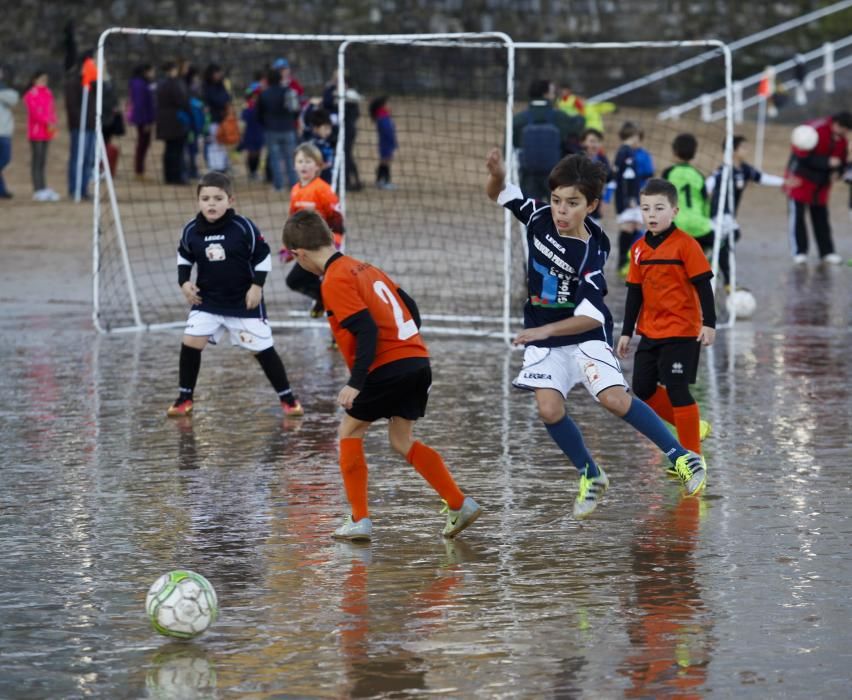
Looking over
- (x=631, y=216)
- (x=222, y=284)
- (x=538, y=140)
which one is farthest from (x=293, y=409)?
(x=631, y=216)

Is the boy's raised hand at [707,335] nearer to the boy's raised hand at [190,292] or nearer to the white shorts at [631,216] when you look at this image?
the boy's raised hand at [190,292]

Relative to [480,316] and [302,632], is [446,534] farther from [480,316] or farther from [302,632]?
[480,316]

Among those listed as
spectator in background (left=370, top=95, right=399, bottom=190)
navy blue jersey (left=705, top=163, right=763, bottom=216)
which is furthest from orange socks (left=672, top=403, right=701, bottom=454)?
spectator in background (left=370, top=95, right=399, bottom=190)

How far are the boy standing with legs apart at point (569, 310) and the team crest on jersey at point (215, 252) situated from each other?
2901 mm

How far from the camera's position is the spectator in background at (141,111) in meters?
23.9

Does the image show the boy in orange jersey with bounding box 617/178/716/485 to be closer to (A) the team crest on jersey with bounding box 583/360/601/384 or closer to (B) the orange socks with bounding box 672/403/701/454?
(B) the orange socks with bounding box 672/403/701/454

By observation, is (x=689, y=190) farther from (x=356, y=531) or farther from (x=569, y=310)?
(x=356, y=531)

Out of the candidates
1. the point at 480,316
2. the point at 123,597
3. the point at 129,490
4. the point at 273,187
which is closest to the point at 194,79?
the point at 273,187

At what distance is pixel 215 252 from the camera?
10227mm

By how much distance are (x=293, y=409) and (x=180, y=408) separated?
0.73m

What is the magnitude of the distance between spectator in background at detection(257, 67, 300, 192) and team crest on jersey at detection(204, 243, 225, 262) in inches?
485

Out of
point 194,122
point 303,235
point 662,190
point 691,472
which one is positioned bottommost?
point 691,472

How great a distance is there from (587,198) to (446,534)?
170 cm

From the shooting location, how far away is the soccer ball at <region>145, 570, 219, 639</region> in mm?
5750
